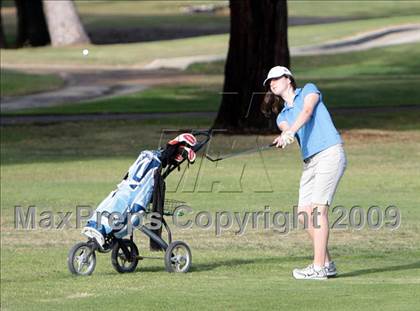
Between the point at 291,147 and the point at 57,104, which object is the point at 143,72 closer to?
the point at 57,104

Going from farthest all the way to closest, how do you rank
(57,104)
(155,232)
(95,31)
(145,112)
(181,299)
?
(95,31) < (57,104) < (145,112) < (155,232) < (181,299)

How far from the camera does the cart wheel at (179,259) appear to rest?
11.5m

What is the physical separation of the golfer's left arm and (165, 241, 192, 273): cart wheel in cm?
170

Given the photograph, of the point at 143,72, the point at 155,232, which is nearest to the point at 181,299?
the point at 155,232

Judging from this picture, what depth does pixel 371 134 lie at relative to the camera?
26.1 meters

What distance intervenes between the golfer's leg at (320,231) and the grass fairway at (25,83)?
27383mm

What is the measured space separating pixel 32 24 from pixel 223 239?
1861 inches

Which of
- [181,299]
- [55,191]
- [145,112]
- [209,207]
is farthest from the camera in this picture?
[145,112]

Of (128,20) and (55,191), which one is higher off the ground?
(128,20)

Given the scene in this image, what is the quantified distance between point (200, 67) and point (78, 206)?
27.6 metres

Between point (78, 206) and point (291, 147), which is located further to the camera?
point (291, 147)

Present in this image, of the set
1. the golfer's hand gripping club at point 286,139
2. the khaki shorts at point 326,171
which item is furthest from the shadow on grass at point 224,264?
the golfer's hand gripping club at point 286,139

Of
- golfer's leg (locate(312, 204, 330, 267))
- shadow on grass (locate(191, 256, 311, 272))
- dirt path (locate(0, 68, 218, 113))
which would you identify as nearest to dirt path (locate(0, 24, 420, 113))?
dirt path (locate(0, 68, 218, 113))

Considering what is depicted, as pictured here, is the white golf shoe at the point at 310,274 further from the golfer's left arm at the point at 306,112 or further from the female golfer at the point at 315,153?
the golfer's left arm at the point at 306,112
